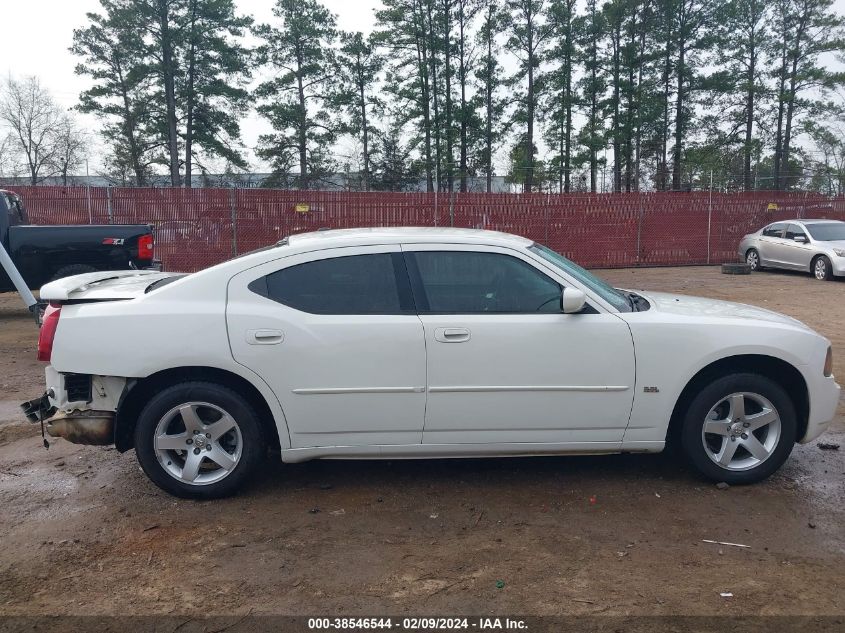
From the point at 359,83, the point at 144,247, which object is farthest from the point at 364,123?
the point at 144,247

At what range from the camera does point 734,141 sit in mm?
37719

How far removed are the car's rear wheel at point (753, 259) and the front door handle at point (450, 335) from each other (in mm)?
17067

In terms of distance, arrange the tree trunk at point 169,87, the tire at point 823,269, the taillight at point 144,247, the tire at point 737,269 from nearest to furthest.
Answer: the taillight at point 144,247
the tire at point 823,269
the tire at point 737,269
the tree trunk at point 169,87

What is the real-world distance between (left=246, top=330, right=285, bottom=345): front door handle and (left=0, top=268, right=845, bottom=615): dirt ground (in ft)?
3.16

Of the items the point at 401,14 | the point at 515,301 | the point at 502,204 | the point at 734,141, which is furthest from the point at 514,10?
the point at 515,301

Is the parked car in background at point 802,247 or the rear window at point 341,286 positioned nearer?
the rear window at point 341,286

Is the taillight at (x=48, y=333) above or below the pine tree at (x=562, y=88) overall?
below

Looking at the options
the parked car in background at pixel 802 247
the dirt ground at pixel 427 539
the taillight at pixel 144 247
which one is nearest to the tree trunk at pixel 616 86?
the parked car in background at pixel 802 247

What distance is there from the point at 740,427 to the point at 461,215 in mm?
15172

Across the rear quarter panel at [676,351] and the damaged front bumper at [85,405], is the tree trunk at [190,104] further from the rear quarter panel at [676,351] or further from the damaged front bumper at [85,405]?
the rear quarter panel at [676,351]

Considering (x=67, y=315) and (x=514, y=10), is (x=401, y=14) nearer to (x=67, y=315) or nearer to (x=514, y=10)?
(x=514, y=10)

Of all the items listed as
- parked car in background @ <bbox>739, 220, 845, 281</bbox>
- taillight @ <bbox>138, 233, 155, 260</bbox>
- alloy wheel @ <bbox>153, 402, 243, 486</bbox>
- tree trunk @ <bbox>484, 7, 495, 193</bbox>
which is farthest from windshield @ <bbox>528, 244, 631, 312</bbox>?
tree trunk @ <bbox>484, 7, 495, 193</bbox>

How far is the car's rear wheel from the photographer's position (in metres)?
18.8

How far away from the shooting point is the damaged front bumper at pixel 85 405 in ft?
13.5
